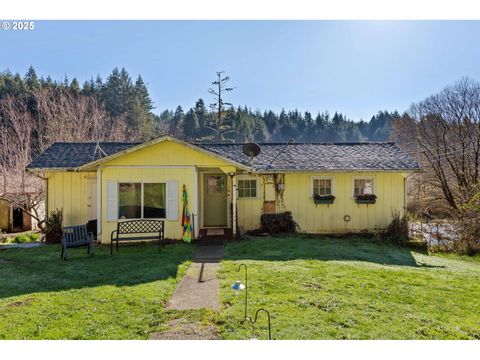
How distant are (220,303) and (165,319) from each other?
0.97m

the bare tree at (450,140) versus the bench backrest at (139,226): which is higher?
the bare tree at (450,140)

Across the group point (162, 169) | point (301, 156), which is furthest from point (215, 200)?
point (301, 156)

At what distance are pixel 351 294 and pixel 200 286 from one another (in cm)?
273

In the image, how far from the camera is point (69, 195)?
11.4m

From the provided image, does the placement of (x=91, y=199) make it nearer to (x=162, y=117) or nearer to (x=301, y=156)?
(x=301, y=156)

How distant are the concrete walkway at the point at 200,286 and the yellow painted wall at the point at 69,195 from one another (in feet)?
17.6

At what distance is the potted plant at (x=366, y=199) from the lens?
11.7 meters

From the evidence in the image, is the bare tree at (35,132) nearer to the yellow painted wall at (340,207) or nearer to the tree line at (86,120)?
the tree line at (86,120)

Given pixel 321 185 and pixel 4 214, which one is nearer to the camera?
pixel 321 185

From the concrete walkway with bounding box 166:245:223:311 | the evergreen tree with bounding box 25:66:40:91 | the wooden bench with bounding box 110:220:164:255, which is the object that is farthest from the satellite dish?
the evergreen tree with bounding box 25:66:40:91

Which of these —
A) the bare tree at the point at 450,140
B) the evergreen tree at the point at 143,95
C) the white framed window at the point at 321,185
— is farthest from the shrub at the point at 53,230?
the evergreen tree at the point at 143,95

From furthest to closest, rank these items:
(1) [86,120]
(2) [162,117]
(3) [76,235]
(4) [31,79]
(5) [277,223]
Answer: (2) [162,117], (4) [31,79], (1) [86,120], (5) [277,223], (3) [76,235]
